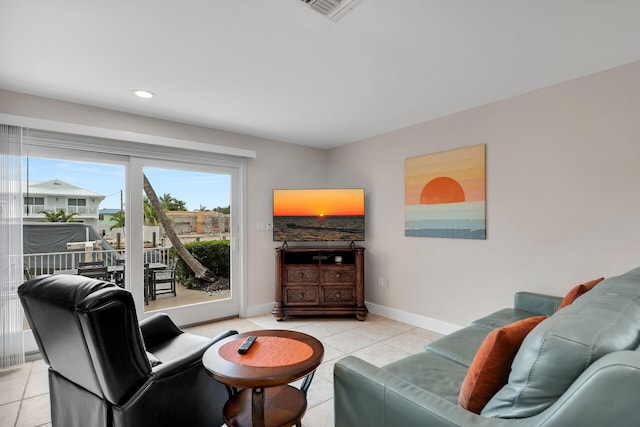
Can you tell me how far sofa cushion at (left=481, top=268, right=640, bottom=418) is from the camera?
34.9 inches

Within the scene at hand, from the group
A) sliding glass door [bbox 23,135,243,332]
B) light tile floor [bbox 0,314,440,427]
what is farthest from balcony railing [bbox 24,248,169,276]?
light tile floor [bbox 0,314,440,427]

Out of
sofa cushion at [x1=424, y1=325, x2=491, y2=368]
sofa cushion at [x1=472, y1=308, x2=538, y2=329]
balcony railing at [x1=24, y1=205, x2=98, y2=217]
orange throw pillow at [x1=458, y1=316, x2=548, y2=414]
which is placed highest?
balcony railing at [x1=24, y1=205, x2=98, y2=217]

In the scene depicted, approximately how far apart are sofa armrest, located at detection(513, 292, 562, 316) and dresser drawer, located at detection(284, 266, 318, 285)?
221cm

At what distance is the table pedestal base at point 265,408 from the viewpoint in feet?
4.79

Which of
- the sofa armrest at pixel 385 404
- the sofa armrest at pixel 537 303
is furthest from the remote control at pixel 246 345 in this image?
the sofa armrest at pixel 537 303

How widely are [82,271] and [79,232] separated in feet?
1.29

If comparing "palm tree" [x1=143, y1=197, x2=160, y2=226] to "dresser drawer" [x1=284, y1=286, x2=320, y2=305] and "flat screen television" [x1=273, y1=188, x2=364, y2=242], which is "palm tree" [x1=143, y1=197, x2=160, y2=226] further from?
"dresser drawer" [x1=284, y1=286, x2=320, y2=305]

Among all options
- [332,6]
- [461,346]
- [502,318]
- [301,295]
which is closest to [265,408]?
[461,346]

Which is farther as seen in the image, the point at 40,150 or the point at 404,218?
the point at 404,218

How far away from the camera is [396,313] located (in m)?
3.95

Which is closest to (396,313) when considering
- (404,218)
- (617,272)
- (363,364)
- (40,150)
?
(404,218)

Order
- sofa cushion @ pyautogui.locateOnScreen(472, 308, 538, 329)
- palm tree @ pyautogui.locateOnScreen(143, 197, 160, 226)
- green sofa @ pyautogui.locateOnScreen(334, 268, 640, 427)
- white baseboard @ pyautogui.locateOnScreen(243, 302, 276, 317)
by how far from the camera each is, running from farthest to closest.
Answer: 1. white baseboard @ pyautogui.locateOnScreen(243, 302, 276, 317)
2. palm tree @ pyautogui.locateOnScreen(143, 197, 160, 226)
3. sofa cushion @ pyautogui.locateOnScreen(472, 308, 538, 329)
4. green sofa @ pyautogui.locateOnScreen(334, 268, 640, 427)

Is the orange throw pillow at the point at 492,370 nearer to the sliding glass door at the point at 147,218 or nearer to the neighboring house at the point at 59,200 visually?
the sliding glass door at the point at 147,218

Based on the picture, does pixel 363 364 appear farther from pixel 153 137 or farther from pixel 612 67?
pixel 153 137
